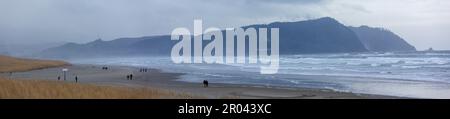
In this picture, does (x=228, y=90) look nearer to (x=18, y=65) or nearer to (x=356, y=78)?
(x=356, y=78)

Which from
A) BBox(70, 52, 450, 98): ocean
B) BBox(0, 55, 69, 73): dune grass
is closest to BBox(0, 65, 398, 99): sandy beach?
BBox(70, 52, 450, 98): ocean

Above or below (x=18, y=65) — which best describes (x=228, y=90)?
below

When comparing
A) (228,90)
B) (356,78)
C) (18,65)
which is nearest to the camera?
(228,90)

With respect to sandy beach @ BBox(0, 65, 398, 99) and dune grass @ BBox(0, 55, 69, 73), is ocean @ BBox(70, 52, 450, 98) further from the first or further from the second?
dune grass @ BBox(0, 55, 69, 73)

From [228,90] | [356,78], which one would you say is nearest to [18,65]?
[356,78]

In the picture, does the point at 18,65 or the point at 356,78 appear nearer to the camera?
the point at 356,78

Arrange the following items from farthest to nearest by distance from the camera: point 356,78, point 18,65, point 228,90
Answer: point 18,65, point 356,78, point 228,90

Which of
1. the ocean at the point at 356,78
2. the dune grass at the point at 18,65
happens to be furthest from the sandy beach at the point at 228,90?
the dune grass at the point at 18,65
